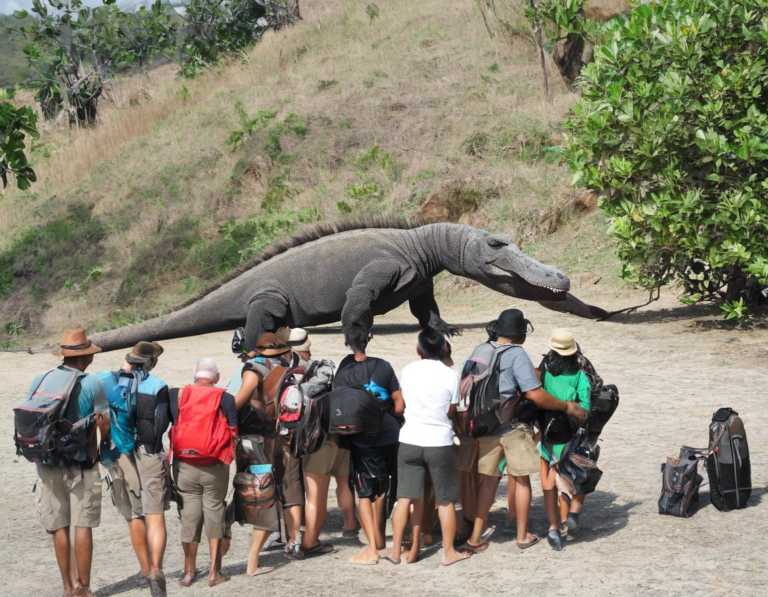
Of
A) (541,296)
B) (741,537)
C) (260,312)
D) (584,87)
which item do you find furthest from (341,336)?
(741,537)

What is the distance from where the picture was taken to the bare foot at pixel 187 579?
5.92 m

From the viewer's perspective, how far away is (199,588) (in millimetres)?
5855

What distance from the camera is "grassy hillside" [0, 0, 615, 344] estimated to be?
19.8 m

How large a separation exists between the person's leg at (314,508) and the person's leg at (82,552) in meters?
1.45

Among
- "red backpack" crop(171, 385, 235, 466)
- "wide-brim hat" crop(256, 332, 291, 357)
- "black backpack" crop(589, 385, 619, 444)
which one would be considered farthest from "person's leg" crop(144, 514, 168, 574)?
"black backpack" crop(589, 385, 619, 444)

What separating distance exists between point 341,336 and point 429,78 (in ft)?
44.6

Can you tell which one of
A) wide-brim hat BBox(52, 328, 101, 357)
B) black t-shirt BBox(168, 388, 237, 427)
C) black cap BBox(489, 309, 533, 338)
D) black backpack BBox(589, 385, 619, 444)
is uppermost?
wide-brim hat BBox(52, 328, 101, 357)

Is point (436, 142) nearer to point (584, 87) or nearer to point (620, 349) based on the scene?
point (584, 87)

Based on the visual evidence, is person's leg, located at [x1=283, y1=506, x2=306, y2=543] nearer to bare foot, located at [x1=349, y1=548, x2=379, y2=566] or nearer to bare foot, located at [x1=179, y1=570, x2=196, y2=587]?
bare foot, located at [x1=349, y1=548, x2=379, y2=566]

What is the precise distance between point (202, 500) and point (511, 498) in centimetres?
214

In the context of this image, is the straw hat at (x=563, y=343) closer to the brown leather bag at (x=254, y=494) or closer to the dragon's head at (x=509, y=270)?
the brown leather bag at (x=254, y=494)

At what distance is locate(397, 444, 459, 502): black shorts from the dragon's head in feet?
23.5

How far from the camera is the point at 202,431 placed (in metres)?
5.69

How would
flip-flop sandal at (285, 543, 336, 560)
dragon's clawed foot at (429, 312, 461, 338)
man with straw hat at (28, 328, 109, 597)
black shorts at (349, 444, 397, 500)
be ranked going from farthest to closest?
dragon's clawed foot at (429, 312, 461, 338)
flip-flop sandal at (285, 543, 336, 560)
black shorts at (349, 444, 397, 500)
man with straw hat at (28, 328, 109, 597)
